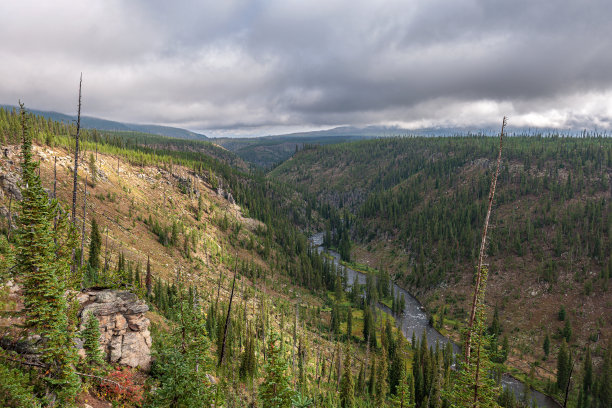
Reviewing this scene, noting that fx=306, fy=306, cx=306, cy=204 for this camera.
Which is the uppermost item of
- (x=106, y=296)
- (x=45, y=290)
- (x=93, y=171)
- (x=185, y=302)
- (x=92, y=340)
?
(x=93, y=171)

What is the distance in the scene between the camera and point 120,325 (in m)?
29.8

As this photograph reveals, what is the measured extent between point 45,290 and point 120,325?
10875 mm

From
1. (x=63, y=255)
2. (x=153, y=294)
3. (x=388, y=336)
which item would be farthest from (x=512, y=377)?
(x=63, y=255)

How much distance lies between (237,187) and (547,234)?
17129cm

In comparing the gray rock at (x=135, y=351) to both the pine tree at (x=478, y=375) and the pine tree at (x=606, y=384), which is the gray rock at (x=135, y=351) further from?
the pine tree at (x=606, y=384)

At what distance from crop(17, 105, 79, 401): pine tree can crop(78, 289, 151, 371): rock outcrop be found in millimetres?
6954

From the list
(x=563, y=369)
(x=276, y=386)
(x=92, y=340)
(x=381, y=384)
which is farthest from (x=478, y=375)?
(x=563, y=369)

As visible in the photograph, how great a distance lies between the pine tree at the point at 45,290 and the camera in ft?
66.4

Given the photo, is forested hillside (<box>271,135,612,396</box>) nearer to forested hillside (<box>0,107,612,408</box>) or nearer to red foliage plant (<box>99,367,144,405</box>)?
forested hillside (<box>0,107,612,408</box>)

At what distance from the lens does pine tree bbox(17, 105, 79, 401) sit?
20234mm

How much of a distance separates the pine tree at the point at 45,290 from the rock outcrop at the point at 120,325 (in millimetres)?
6954

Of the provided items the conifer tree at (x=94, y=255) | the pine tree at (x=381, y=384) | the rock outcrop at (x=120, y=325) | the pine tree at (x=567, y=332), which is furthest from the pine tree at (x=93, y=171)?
the pine tree at (x=567, y=332)

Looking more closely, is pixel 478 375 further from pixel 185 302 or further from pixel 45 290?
pixel 45 290

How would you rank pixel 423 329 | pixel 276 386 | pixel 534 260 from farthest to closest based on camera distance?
1. pixel 534 260
2. pixel 423 329
3. pixel 276 386
